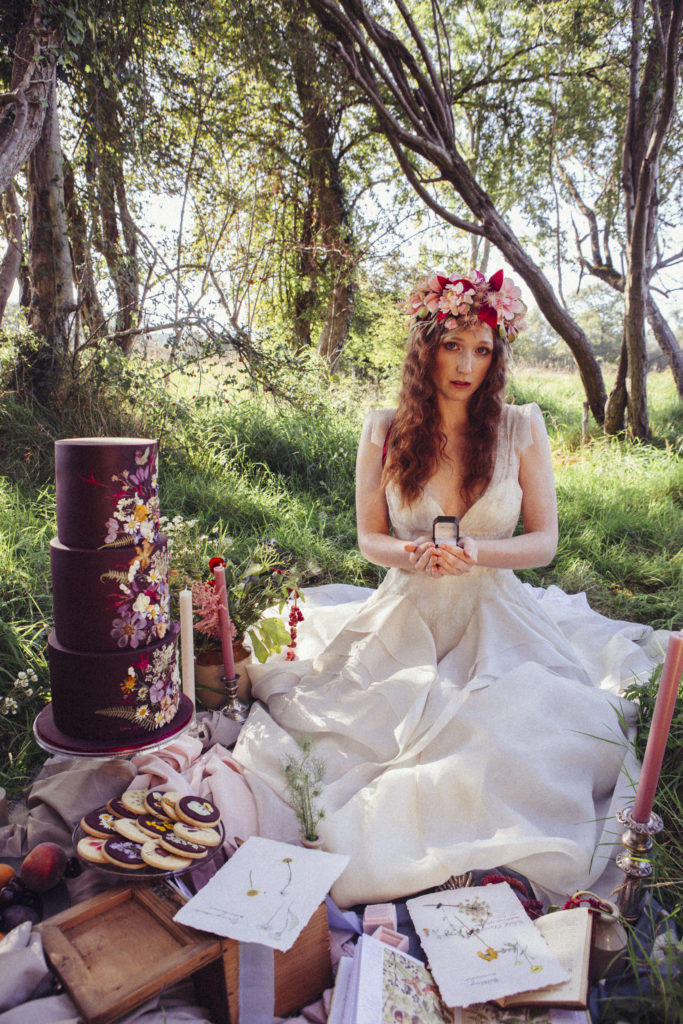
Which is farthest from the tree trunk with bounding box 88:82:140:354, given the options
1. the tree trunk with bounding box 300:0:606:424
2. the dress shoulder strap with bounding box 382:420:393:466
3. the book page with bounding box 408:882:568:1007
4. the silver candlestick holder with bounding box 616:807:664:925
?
the silver candlestick holder with bounding box 616:807:664:925

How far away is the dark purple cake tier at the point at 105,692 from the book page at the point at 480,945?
870 mm

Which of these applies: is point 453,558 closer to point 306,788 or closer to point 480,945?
point 306,788

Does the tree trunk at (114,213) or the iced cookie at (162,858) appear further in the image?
the tree trunk at (114,213)

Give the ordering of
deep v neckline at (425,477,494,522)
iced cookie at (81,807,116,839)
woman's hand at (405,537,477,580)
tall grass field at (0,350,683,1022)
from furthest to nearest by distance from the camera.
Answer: tall grass field at (0,350,683,1022)
deep v neckline at (425,477,494,522)
woman's hand at (405,537,477,580)
iced cookie at (81,807,116,839)

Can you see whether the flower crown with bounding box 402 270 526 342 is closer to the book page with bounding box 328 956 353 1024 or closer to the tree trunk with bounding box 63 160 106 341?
the book page with bounding box 328 956 353 1024

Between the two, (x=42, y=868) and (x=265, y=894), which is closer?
(x=265, y=894)

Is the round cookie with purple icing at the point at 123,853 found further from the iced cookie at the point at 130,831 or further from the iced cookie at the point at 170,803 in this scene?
the iced cookie at the point at 170,803

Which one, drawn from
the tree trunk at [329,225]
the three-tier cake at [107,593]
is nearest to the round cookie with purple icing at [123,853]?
the three-tier cake at [107,593]

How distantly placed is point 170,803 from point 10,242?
4971 millimetres

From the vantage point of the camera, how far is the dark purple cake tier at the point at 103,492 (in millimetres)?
1522

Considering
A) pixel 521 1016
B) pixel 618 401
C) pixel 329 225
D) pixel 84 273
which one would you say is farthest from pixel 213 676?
pixel 329 225

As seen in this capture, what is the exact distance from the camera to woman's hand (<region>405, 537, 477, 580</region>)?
2.24 metres

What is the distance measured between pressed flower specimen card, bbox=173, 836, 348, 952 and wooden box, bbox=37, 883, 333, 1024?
5cm

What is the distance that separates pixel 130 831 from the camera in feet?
5.20
